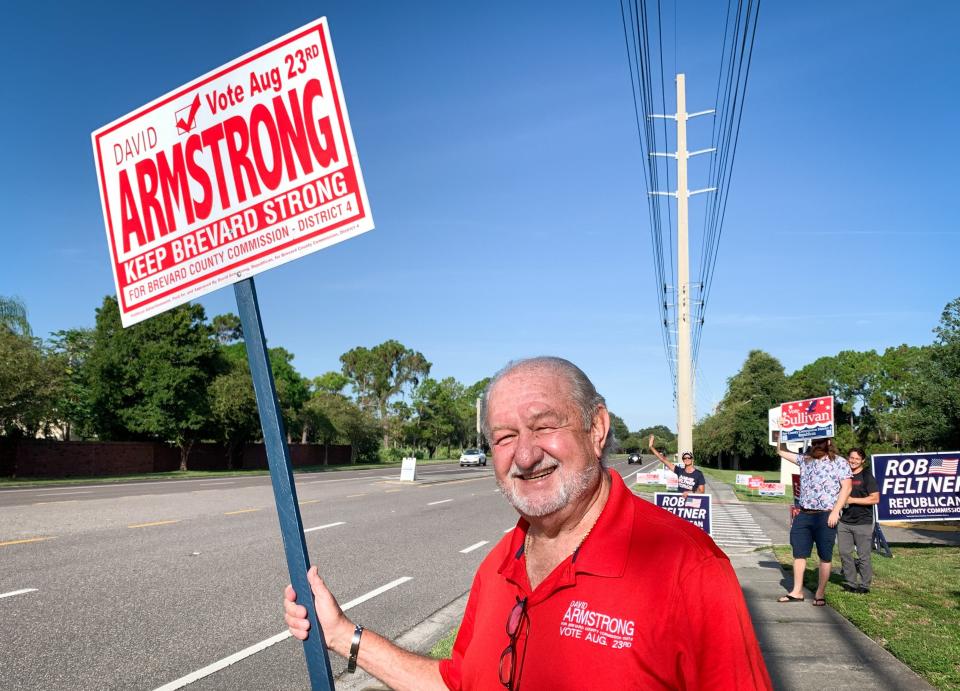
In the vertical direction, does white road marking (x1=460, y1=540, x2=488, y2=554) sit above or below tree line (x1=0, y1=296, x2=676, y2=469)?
below

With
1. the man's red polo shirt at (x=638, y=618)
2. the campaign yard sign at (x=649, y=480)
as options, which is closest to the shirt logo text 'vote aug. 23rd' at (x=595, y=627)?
the man's red polo shirt at (x=638, y=618)

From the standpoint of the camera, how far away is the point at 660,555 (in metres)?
1.79

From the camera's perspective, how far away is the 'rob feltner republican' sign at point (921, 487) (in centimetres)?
1486

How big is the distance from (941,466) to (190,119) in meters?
16.4

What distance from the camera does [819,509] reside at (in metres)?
8.70

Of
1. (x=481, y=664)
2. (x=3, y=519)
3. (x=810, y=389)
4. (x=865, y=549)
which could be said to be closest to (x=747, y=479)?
(x=865, y=549)

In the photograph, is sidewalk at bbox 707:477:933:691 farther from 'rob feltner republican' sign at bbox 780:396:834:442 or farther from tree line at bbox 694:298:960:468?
tree line at bbox 694:298:960:468

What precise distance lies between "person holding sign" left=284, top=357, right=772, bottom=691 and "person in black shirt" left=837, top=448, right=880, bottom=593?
850 centimetres

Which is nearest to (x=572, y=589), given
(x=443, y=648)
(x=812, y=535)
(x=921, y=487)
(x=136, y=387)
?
(x=443, y=648)

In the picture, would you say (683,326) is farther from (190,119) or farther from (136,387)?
(136,387)

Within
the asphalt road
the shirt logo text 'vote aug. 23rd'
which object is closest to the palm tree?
Result: the asphalt road

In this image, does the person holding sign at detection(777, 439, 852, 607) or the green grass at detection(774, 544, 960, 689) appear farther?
the person holding sign at detection(777, 439, 852, 607)

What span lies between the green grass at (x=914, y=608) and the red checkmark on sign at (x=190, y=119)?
616 centimetres

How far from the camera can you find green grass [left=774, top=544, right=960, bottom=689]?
6180 mm
